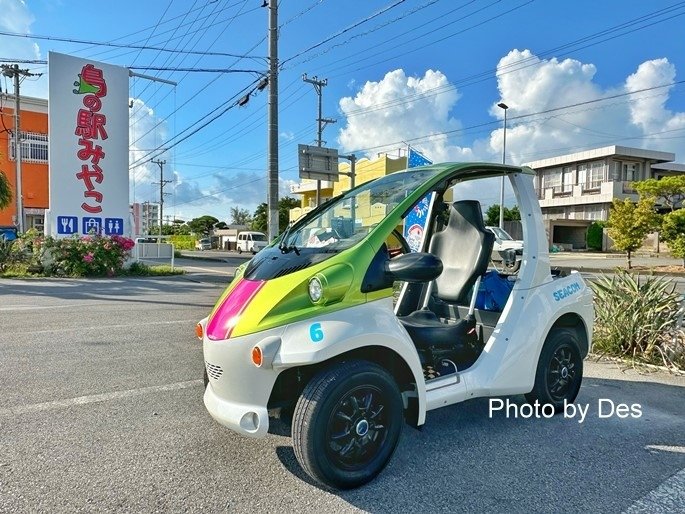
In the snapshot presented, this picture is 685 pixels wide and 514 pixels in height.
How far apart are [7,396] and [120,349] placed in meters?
1.80

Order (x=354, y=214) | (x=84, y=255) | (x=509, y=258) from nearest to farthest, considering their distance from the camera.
→ (x=354, y=214) → (x=509, y=258) → (x=84, y=255)

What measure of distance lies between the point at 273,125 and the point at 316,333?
1282cm

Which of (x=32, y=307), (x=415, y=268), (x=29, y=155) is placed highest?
(x=29, y=155)

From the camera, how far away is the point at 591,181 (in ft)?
143

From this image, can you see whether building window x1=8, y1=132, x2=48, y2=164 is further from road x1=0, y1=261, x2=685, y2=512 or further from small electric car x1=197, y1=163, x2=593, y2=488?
small electric car x1=197, y1=163, x2=593, y2=488

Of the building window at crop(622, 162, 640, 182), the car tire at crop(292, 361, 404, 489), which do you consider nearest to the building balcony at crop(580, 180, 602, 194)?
the building window at crop(622, 162, 640, 182)

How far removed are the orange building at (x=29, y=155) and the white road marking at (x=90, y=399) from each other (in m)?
33.6

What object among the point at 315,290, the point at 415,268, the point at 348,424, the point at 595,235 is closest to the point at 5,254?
the point at 315,290

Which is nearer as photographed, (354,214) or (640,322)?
(354,214)

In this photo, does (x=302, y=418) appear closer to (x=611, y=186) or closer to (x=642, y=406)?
(x=642, y=406)

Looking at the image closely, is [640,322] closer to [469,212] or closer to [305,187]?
[469,212]

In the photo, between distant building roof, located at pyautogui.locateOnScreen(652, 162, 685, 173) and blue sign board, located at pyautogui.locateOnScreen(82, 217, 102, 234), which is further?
distant building roof, located at pyautogui.locateOnScreen(652, 162, 685, 173)

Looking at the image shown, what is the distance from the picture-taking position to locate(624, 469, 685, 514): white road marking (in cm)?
262

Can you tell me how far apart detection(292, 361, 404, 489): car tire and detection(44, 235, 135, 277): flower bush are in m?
15.3
